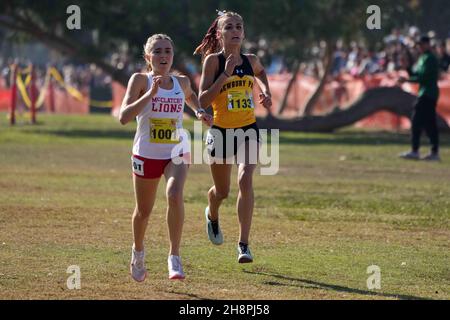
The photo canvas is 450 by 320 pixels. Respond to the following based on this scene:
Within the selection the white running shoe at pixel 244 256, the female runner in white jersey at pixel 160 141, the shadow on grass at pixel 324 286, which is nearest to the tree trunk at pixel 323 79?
the white running shoe at pixel 244 256

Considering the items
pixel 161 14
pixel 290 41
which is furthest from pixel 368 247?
pixel 290 41

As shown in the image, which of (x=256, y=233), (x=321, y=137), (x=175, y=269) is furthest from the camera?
(x=321, y=137)

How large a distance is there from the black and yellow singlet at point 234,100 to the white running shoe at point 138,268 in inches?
74.9

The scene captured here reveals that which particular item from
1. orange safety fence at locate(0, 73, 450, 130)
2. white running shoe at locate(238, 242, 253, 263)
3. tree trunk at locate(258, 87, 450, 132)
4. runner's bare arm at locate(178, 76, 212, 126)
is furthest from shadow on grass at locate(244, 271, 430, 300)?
orange safety fence at locate(0, 73, 450, 130)

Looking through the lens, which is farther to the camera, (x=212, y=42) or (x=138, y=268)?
(x=212, y=42)

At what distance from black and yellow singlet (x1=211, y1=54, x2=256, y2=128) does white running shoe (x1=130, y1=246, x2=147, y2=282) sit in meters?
1.90

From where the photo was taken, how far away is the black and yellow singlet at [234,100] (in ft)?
35.2

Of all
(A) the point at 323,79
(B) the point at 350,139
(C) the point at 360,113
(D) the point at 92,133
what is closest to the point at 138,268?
(B) the point at 350,139

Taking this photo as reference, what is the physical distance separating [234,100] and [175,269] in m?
2.20

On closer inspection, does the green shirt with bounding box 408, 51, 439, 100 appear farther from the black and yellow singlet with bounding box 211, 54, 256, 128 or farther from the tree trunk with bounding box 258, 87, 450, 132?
the black and yellow singlet with bounding box 211, 54, 256, 128

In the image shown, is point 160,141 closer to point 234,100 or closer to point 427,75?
point 234,100

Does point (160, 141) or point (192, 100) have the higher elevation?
point (192, 100)

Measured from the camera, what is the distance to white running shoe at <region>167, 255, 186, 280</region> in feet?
29.9

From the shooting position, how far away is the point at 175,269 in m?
9.16
